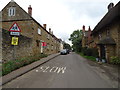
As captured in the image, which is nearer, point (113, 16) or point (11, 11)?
point (113, 16)

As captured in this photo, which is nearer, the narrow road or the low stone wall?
the narrow road

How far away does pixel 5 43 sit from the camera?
8414mm

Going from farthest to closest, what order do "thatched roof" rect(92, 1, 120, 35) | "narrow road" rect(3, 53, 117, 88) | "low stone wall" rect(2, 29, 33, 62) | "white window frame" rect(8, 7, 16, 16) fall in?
"white window frame" rect(8, 7, 16, 16), "thatched roof" rect(92, 1, 120, 35), "low stone wall" rect(2, 29, 33, 62), "narrow road" rect(3, 53, 117, 88)

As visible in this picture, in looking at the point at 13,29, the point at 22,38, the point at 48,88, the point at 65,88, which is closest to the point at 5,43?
the point at 22,38

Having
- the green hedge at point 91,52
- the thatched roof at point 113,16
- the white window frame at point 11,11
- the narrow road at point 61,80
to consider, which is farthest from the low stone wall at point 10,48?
the green hedge at point 91,52

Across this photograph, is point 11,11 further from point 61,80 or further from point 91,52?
point 91,52

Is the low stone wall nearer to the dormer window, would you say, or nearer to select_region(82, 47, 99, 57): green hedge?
the dormer window

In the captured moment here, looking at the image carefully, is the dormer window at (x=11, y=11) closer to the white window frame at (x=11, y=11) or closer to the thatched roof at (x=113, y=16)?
the white window frame at (x=11, y=11)

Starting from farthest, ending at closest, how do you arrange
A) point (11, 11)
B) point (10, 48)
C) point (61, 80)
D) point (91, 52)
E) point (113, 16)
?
point (91, 52)
point (11, 11)
point (113, 16)
point (10, 48)
point (61, 80)

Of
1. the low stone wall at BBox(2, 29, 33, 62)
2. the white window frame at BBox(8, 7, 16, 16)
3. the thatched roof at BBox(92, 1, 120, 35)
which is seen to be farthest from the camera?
the white window frame at BBox(8, 7, 16, 16)

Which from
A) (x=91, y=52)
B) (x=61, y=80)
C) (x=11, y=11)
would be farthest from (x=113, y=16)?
(x=11, y=11)

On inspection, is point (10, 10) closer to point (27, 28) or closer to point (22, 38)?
point (27, 28)

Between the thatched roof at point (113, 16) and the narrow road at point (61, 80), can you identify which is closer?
the narrow road at point (61, 80)

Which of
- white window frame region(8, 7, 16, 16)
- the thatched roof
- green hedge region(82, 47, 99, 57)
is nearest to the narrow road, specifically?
the thatched roof
